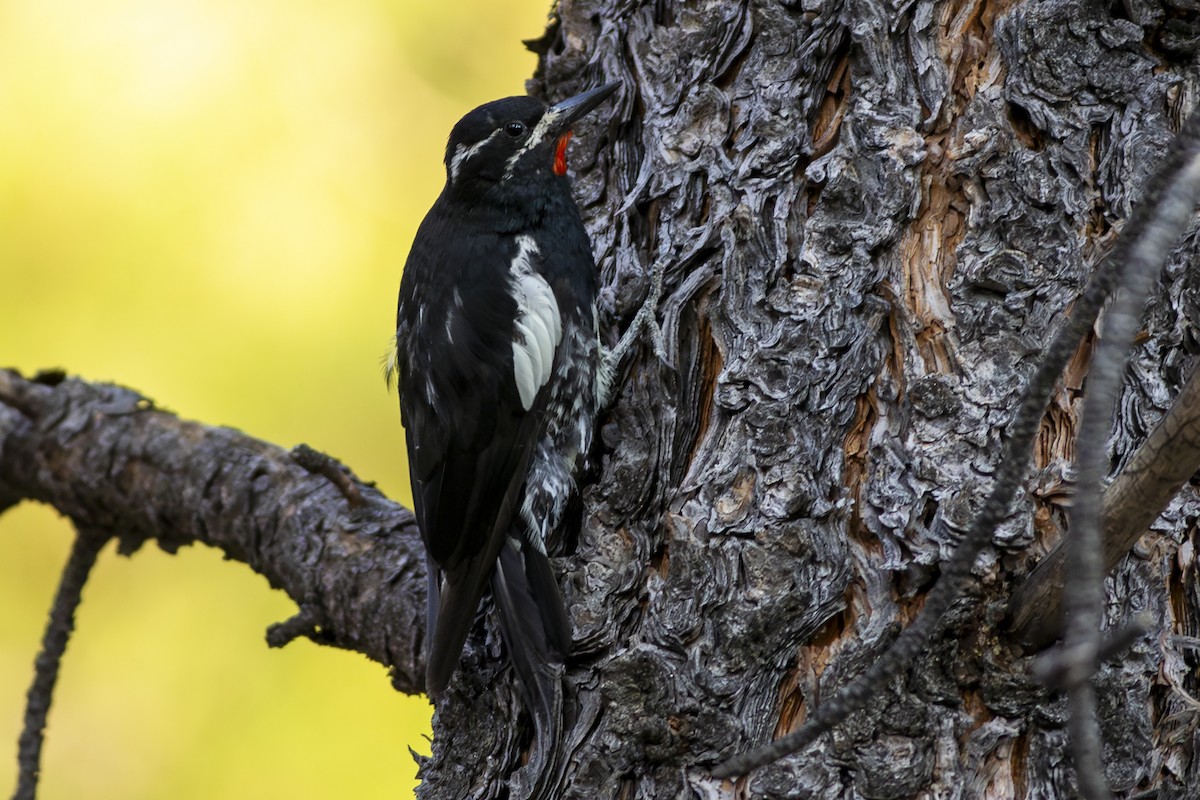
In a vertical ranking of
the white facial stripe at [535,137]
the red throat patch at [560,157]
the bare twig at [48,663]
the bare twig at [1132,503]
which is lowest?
the bare twig at [1132,503]

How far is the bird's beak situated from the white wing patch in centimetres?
30

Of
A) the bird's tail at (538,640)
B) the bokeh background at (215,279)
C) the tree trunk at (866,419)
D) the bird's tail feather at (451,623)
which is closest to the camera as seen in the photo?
the tree trunk at (866,419)

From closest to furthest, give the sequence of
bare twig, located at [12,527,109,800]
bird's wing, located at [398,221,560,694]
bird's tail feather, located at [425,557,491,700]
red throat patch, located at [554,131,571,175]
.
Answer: bird's tail feather, located at [425,557,491,700], bird's wing, located at [398,221,560,694], bare twig, located at [12,527,109,800], red throat patch, located at [554,131,571,175]

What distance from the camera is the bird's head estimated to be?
282cm

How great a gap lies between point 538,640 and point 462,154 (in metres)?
1.43

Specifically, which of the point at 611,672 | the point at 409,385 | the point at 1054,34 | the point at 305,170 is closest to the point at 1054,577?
the point at 611,672

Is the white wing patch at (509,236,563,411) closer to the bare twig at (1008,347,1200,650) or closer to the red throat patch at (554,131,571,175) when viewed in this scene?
the red throat patch at (554,131,571,175)

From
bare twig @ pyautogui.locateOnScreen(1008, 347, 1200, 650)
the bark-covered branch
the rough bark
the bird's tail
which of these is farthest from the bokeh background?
bare twig @ pyautogui.locateOnScreen(1008, 347, 1200, 650)

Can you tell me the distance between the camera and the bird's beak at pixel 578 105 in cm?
250

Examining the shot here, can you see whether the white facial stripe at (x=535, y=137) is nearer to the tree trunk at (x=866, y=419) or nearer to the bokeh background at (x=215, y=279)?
the tree trunk at (x=866, y=419)

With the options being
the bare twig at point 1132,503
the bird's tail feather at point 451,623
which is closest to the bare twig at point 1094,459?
the bare twig at point 1132,503

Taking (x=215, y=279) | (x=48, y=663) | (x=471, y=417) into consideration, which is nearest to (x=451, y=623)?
(x=471, y=417)

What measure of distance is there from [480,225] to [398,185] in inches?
73.7

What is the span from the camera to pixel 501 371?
2561 mm
